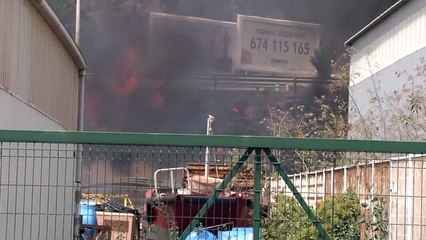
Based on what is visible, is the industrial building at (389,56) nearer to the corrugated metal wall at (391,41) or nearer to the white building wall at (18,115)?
the corrugated metal wall at (391,41)

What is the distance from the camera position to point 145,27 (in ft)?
115

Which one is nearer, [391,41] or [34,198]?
[34,198]

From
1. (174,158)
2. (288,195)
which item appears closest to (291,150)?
(288,195)

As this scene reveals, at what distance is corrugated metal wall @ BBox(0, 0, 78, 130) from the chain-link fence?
2.74 meters

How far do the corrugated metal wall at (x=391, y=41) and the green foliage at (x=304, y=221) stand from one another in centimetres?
1277

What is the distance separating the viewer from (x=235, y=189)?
285 inches

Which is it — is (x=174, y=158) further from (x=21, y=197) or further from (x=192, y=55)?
(x=192, y=55)

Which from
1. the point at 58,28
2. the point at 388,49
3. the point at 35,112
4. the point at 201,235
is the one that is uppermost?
the point at 388,49

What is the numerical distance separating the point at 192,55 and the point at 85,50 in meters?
4.45

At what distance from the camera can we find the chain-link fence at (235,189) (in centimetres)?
629

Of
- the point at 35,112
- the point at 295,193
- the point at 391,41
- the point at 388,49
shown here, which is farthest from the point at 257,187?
the point at 388,49

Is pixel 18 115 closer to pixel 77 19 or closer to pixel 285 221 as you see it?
pixel 285 221

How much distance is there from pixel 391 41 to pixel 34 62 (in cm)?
1254

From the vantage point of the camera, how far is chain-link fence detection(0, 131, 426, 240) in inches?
248
